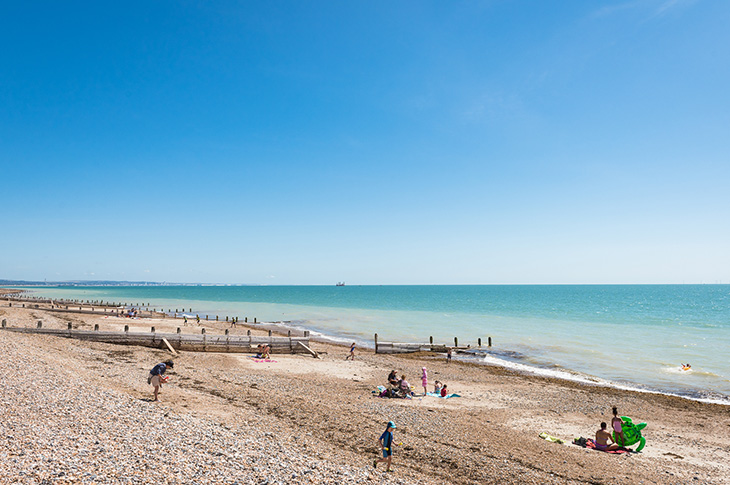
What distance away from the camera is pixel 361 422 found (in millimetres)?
14969

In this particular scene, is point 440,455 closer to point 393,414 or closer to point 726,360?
point 393,414

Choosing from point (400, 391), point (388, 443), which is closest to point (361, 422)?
point (388, 443)

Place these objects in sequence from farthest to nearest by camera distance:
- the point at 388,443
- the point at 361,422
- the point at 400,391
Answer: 1. the point at 400,391
2. the point at 361,422
3. the point at 388,443

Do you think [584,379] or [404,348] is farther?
[404,348]

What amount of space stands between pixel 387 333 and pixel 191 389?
3462 cm

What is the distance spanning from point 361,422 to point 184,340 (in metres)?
19.5

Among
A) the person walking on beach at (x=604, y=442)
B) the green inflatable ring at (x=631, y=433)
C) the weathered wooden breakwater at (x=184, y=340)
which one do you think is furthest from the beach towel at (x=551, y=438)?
the weathered wooden breakwater at (x=184, y=340)

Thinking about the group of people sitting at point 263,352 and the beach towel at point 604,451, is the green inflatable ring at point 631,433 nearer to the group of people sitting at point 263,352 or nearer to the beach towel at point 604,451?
the beach towel at point 604,451

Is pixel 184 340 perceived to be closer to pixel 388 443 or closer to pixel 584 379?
Answer: pixel 388 443

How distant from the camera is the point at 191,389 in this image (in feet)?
57.6

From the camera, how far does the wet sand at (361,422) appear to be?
10344 millimetres

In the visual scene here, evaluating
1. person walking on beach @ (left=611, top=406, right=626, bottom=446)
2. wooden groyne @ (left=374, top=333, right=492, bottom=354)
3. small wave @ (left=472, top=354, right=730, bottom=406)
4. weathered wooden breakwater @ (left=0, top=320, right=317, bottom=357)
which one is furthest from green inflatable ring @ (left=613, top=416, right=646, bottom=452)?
wooden groyne @ (left=374, top=333, right=492, bottom=354)

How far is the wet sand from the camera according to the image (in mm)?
10344

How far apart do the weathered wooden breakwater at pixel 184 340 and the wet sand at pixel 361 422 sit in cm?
166
